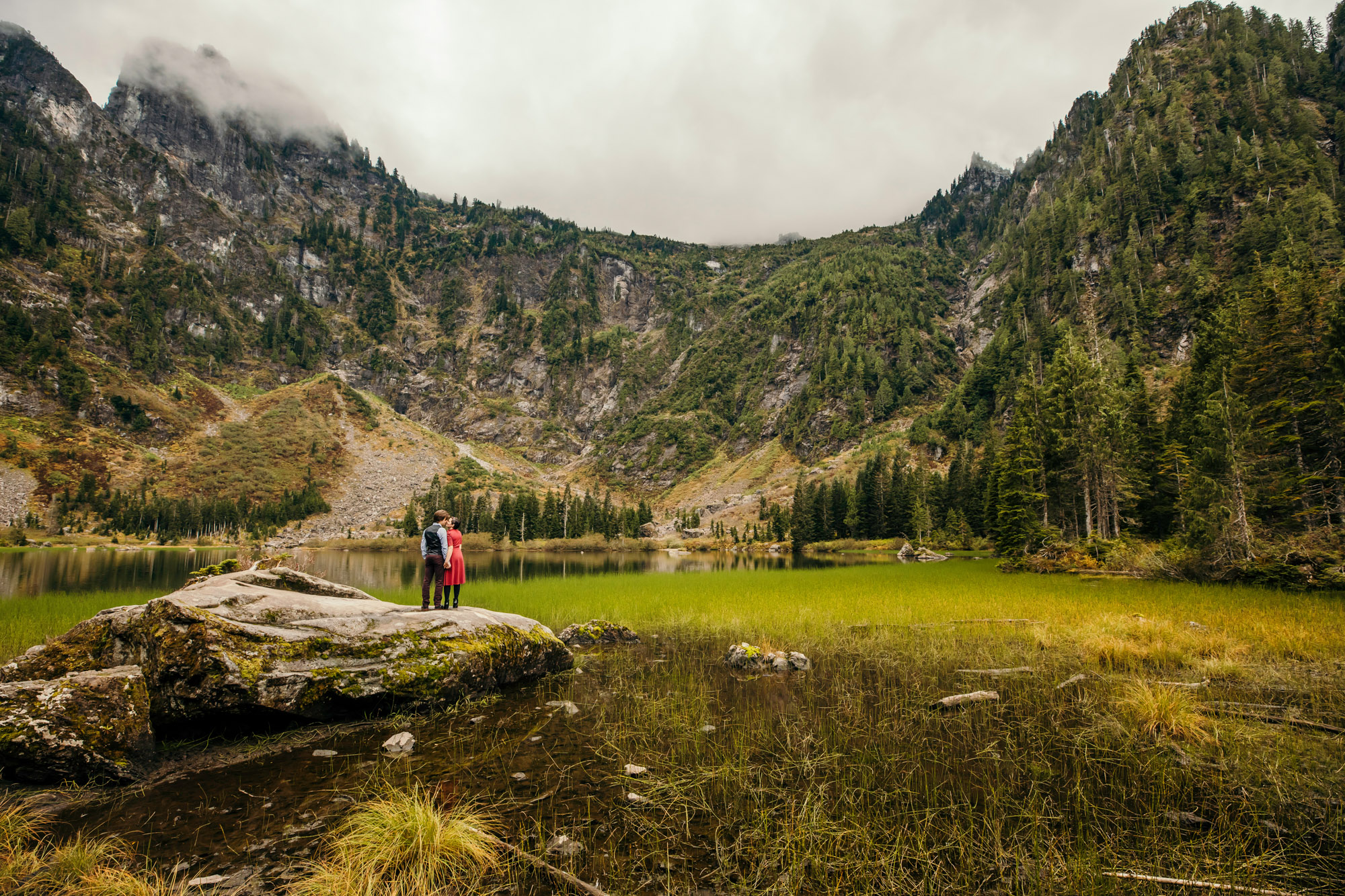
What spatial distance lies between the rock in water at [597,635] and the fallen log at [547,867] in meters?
12.0

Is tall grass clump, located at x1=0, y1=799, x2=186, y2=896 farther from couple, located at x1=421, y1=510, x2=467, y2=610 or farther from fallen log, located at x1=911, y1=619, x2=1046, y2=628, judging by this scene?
fallen log, located at x1=911, y1=619, x2=1046, y2=628

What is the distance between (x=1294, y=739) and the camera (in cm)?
727

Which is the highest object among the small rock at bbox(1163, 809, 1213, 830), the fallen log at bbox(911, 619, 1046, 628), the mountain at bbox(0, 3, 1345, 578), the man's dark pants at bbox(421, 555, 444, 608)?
the mountain at bbox(0, 3, 1345, 578)

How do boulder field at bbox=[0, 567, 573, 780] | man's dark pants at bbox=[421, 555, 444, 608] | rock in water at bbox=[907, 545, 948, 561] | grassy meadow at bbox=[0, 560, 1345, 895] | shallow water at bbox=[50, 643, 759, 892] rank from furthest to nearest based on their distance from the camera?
rock in water at bbox=[907, 545, 948, 561] → man's dark pants at bbox=[421, 555, 444, 608] → boulder field at bbox=[0, 567, 573, 780] → shallow water at bbox=[50, 643, 759, 892] → grassy meadow at bbox=[0, 560, 1345, 895]

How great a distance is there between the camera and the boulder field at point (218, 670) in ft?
22.6

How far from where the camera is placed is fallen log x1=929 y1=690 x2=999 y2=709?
966 centimetres

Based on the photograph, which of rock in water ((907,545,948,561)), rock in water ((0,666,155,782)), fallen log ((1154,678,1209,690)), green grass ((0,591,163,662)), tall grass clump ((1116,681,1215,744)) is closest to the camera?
rock in water ((0,666,155,782))

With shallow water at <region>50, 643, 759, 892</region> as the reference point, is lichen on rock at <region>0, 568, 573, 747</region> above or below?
above

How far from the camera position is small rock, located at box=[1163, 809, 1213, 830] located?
544 cm

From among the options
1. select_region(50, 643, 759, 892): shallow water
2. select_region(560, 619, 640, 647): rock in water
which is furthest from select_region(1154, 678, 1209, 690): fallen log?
select_region(560, 619, 640, 647): rock in water

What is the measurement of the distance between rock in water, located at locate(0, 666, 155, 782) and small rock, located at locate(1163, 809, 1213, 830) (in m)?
13.3

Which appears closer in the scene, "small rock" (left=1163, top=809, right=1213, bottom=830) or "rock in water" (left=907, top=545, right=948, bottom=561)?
"small rock" (left=1163, top=809, right=1213, bottom=830)

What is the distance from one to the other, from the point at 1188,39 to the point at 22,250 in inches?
15604

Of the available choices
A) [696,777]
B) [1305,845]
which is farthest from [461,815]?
[1305,845]
